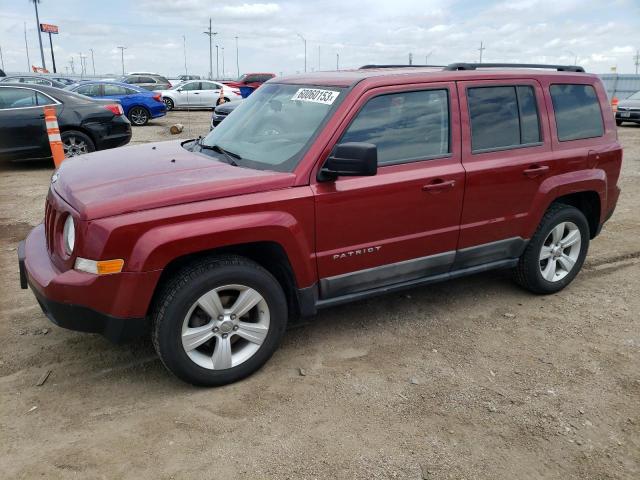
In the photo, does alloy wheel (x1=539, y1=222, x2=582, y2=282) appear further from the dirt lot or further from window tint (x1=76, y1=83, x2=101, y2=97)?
window tint (x1=76, y1=83, x2=101, y2=97)

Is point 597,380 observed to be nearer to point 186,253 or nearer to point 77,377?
point 186,253

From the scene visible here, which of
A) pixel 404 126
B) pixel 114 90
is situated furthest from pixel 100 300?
pixel 114 90

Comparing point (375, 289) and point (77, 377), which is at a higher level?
point (375, 289)

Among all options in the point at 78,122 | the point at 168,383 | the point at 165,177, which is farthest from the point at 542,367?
the point at 78,122

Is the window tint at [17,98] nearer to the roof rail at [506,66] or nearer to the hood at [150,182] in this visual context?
the hood at [150,182]

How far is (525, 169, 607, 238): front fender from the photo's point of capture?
429cm

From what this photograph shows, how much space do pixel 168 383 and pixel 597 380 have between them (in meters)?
2.65

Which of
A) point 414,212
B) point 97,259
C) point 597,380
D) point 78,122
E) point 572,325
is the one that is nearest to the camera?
point 97,259

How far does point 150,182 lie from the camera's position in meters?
3.12

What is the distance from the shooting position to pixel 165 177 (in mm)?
3207

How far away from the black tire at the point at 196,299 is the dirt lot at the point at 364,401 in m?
0.13

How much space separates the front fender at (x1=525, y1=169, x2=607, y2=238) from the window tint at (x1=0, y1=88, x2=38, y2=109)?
872 centimetres

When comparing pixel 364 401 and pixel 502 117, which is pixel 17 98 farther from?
pixel 364 401

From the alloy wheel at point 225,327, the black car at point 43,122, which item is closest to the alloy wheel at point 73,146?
the black car at point 43,122
